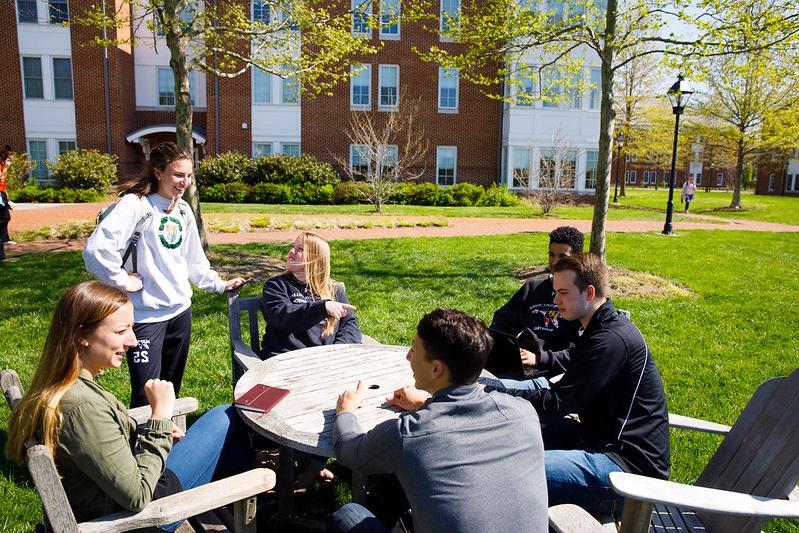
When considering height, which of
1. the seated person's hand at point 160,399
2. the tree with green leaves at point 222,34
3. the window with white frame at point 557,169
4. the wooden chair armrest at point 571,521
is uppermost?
the tree with green leaves at point 222,34

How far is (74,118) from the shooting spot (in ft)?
83.3

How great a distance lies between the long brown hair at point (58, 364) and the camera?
5.97ft

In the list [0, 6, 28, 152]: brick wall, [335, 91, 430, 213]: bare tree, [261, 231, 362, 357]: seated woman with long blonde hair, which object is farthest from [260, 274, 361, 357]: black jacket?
[0, 6, 28, 152]: brick wall

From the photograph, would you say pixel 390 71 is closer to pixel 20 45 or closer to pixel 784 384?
pixel 20 45

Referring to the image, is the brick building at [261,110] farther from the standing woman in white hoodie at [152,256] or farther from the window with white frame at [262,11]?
the standing woman in white hoodie at [152,256]

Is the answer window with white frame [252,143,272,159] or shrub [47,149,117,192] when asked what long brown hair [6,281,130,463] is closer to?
shrub [47,149,117,192]

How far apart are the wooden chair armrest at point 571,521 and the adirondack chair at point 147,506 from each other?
1006 mm

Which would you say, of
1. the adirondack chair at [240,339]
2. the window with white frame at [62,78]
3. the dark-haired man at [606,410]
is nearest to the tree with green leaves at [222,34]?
the adirondack chair at [240,339]

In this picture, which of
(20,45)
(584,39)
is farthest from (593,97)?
(20,45)

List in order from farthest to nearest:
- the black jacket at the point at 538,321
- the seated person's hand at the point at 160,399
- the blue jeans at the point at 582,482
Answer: the black jacket at the point at 538,321 < the blue jeans at the point at 582,482 < the seated person's hand at the point at 160,399

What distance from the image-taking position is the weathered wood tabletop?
248 cm

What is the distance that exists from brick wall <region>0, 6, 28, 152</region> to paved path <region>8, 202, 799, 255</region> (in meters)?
8.61

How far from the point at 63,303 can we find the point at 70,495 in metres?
0.64

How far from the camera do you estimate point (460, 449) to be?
1.77 metres
